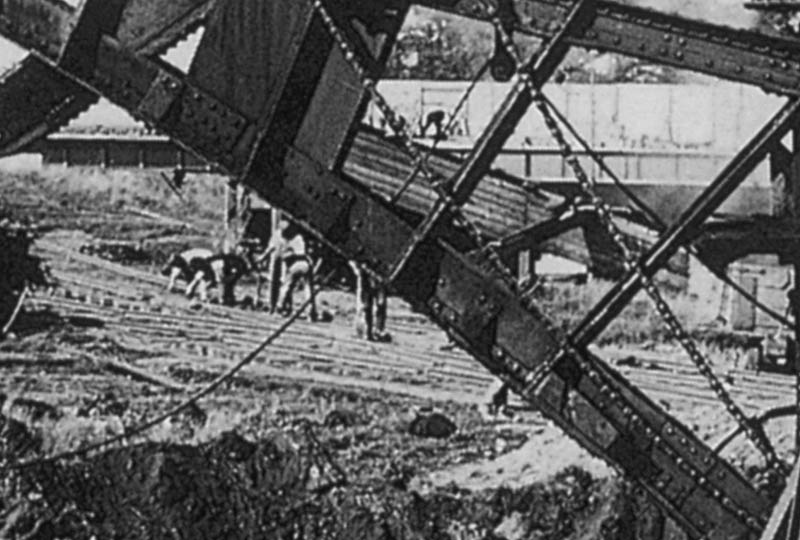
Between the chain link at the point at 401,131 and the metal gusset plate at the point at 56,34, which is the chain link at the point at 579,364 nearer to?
the chain link at the point at 401,131

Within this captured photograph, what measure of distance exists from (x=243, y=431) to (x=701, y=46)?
3652 millimetres

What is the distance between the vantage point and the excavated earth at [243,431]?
717cm

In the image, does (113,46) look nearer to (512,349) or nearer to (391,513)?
(512,349)

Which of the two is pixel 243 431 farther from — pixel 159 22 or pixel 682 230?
pixel 682 230

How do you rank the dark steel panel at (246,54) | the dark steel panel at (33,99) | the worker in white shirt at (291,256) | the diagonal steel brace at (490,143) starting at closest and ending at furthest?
the diagonal steel brace at (490,143)
the dark steel panel at (246,54)
the dark steel panel at (33,99)
the worker in white shirt at (291,256)

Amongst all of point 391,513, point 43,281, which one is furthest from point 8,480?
point 391,513

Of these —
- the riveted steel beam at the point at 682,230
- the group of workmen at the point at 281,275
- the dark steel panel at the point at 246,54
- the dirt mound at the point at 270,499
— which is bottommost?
the dirt mound at the point at 270,499

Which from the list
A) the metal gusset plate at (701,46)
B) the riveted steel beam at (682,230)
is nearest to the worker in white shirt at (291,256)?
the riveted steel beam at (682,230)

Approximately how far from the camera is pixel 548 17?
4512 mm

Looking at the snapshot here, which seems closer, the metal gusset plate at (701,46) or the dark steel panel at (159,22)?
the metal gusset plate at (701,46)

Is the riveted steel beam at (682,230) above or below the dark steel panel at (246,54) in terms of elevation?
below

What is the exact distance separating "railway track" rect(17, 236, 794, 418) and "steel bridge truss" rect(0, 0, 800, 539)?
2375mm

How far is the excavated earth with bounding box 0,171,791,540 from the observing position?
717cm

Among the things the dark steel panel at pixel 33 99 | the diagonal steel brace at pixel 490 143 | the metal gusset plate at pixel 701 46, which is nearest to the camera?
the metal gusset plate at pixel 701 46
